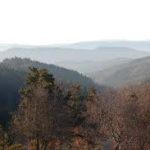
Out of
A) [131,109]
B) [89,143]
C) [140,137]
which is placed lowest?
[89,143]

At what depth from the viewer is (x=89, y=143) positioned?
214ft

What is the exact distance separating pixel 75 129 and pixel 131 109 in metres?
14.3

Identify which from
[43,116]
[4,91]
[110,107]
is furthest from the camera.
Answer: [4,91]

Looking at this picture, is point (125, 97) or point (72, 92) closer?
point (125, 97)

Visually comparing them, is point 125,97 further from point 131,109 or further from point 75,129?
point 75,129

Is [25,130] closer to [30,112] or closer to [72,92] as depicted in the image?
[30,112]

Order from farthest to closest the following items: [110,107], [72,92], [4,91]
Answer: [4,91]
[72,92]
[110,107]

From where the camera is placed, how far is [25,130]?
52.7 m

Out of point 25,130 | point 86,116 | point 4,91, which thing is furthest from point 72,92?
point 4,91

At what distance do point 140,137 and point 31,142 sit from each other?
557 inches

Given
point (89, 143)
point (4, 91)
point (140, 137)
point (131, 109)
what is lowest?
point (4, 91)

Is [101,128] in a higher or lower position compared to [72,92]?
lower

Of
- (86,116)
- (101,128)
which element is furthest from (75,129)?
(101,128)

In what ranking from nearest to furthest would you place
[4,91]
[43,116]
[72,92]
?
[43,116] < [72,92] < [4,91]
